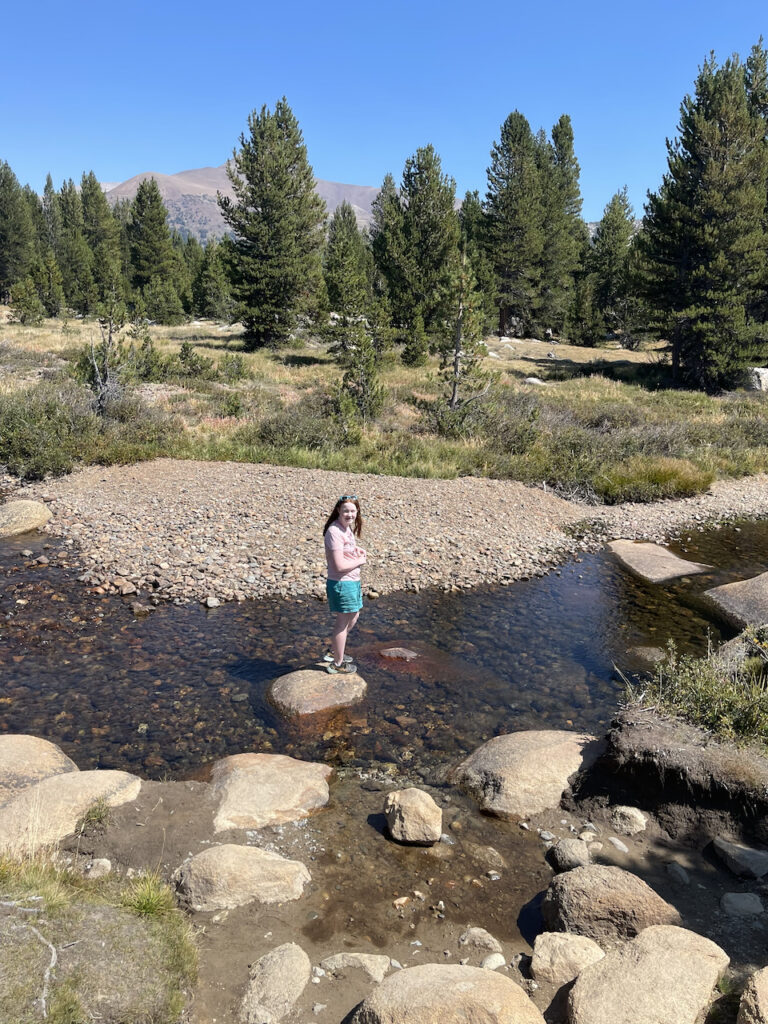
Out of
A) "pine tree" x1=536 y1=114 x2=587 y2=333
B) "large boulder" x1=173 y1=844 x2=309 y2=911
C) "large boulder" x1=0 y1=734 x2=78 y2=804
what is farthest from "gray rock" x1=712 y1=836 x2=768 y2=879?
"pine tree" x1=536 y1=114 x2=587 y2=333

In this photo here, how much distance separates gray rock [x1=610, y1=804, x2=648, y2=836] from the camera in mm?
5531

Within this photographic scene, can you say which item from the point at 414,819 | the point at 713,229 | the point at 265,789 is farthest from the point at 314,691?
the point at 713,229

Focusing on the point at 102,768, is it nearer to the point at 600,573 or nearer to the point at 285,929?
the point at 285,929

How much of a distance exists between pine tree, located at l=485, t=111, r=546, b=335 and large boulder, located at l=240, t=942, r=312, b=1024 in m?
48.8

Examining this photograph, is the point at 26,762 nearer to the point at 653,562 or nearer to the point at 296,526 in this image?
the point at 296,526

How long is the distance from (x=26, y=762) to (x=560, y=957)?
4466mm

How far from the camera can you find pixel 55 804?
497 cm

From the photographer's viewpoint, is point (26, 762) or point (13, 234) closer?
point (26, 762)

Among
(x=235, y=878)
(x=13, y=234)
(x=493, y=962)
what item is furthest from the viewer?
(x=13, y=234)

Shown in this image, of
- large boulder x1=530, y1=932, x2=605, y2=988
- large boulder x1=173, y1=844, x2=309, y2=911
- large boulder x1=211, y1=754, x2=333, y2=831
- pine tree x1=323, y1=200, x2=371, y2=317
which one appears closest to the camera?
large boulder x1=530, y1=932, x2=605, y2=988

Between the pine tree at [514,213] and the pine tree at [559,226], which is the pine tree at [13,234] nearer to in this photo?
the pine tree at [514,213]

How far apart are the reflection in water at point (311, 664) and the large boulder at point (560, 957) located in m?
2.63

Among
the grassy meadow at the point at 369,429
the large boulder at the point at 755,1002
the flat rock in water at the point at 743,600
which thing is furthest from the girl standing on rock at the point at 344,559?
the grassy meadow at the point at 369,429

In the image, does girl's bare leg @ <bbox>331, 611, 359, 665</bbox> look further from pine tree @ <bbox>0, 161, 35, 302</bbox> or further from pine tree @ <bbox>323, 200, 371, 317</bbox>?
pine tree @ <bbox>0, 161, 35, 302</bbox>
